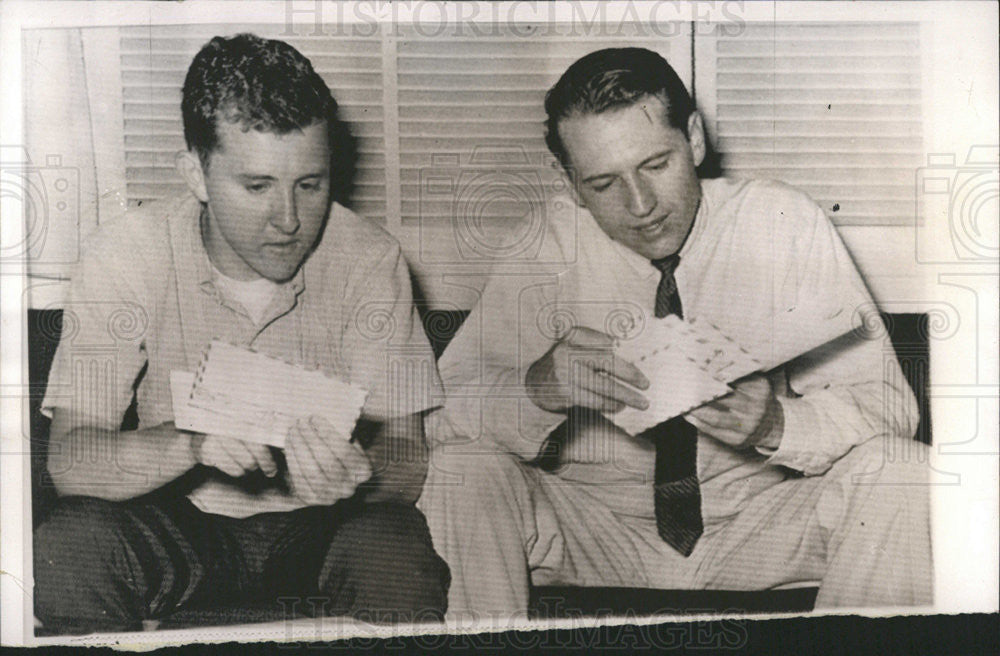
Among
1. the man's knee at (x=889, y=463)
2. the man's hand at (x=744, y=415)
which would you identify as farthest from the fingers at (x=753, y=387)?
the man's knee at (x=889, y=463)

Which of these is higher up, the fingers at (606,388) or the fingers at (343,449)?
the fingers at (606,388)

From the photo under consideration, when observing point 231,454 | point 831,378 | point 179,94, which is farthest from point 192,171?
point 831,378

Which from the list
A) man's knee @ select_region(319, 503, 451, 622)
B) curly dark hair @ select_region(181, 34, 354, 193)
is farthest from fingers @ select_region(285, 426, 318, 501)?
curly dark hair @ select_region(181, 34, 354, 193)

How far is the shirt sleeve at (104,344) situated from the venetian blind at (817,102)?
65.1 inches

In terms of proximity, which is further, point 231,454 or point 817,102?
point 817,102

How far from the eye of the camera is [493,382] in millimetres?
2939

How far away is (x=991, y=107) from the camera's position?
3.05 metres

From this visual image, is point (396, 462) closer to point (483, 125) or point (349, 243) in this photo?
point (349, 243)

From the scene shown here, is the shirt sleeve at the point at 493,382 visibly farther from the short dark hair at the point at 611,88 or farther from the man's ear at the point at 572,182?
the short dark hair at the point at 611,88

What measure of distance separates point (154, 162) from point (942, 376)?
2.26m

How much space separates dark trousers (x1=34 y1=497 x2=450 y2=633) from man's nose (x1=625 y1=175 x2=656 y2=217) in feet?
3.33

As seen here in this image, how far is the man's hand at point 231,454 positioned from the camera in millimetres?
2889

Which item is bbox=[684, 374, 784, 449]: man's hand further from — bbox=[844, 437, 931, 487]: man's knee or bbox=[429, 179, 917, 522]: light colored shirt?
Result: bbox=[844, 437, 931, 487]: man's knee

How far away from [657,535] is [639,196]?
3.05 feet
